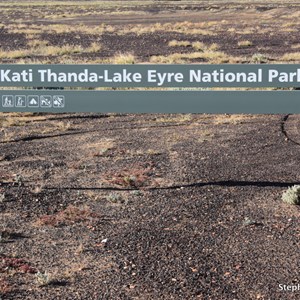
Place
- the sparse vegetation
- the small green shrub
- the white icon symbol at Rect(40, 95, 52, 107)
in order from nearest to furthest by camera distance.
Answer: the small green shrub
the white icon symbol at Rect(40, 95, 52, 107)
the sparse vegetation

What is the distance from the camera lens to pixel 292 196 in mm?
8977

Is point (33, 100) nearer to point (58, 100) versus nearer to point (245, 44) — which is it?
point (58, 100)

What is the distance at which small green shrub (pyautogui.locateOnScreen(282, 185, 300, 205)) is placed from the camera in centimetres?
896

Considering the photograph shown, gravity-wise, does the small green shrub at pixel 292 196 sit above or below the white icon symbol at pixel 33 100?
below

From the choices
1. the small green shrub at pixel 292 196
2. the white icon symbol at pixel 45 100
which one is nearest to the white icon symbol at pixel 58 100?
the white icon symbol at pixel 45 100

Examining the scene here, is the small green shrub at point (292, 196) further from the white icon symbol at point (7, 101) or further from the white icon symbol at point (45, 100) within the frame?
the white icon symbol at point (7, 101)

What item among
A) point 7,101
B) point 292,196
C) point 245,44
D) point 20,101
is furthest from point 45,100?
point 245,44

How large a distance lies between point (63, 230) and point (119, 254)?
1.11 metres

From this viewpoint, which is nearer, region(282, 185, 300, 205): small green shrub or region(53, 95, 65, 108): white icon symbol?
region(282, 185, 300, 205): small green shrub

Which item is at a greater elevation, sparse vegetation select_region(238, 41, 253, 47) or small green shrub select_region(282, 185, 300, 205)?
small green shrub select_region(282, 185, 300, 205)

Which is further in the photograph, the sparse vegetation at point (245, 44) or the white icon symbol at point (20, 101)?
the sparse vegetation at point (245, 44)

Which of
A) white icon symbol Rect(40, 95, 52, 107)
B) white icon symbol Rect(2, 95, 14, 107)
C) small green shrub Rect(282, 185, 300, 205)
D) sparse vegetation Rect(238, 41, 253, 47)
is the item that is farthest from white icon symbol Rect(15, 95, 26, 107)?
sparse vegetation Rect(238, 41, 253, 47)

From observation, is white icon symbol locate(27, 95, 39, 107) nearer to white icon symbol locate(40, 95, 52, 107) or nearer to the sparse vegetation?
white icon symbol locate(40, 95, 52, 107)

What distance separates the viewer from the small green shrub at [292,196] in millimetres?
8961
